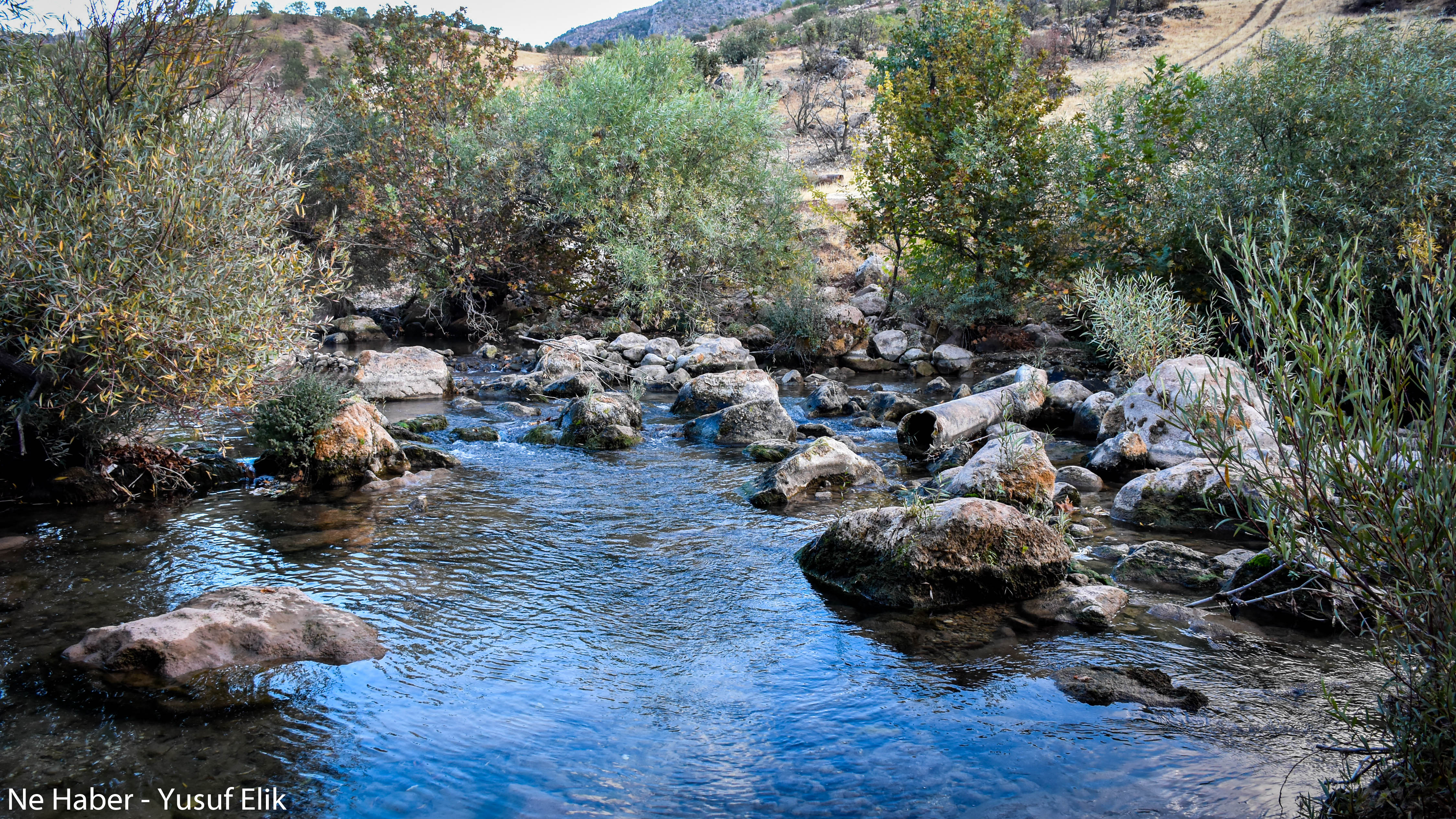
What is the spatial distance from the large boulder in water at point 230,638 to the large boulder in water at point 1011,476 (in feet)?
19.2

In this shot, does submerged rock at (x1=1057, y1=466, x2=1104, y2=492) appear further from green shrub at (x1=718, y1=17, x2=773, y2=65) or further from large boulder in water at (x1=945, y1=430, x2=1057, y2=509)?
green shrub at (x1=718, y1=17, x2=773, y2=65)

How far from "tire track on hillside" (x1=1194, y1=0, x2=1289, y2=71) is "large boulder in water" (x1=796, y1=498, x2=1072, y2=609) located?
41.3 meters

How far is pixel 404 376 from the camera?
54.9 ft

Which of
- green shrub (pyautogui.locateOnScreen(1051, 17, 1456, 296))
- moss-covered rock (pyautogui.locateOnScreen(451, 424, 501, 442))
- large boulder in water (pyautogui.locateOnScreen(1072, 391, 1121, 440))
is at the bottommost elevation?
large boulder in water (pyautogui.locateOnScreen(1072, 391, 1121, 440))

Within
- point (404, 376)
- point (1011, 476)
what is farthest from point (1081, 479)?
point (404, 376)

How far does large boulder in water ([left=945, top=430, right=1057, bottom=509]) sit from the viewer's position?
8.51m

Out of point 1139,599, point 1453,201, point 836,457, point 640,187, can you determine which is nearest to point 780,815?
point 1139,599

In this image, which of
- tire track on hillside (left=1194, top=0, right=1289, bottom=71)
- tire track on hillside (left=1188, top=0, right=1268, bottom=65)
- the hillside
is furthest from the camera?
the hillside

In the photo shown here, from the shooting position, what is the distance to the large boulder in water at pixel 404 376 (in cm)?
1645

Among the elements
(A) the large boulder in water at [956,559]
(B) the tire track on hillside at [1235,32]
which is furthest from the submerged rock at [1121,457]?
(B) the tire track on hillside at [1235,32]

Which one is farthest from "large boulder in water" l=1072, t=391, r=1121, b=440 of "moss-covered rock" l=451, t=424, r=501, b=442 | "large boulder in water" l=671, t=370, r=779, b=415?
"moss-covered rock" l=451, t=424, r=501, b=442

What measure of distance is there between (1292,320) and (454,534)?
760cm

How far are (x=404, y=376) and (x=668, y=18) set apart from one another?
11016 centimetres

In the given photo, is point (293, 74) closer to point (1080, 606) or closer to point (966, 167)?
point (966, 167)
